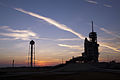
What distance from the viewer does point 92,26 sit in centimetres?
13838

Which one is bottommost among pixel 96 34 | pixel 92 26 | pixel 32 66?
pixel 32 66

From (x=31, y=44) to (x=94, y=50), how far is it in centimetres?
5359

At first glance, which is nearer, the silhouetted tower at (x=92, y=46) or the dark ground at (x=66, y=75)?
the dark ground at (x=66, y=75)

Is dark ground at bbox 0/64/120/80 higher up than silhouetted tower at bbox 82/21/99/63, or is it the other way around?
silhouetted tower at bbox 82/21/99/63

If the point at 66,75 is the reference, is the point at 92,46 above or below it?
above

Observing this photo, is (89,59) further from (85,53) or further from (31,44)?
(31,44)

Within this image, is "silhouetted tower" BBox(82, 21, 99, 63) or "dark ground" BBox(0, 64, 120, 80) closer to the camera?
"dark ground" BBox(0, 64, 120, 80)

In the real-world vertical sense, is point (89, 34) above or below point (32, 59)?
above

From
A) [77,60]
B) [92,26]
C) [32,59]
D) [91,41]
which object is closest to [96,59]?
[91,41]

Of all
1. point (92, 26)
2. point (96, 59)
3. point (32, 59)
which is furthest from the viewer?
point (92, 26)

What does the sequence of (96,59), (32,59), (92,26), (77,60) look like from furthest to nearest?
(92,26)
(96,59)
(32,59)
(77,60)

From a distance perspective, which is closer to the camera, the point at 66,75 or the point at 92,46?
→ the point at 66,75

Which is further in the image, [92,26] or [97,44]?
[92,26]

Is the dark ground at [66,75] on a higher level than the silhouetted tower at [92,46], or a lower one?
lower
